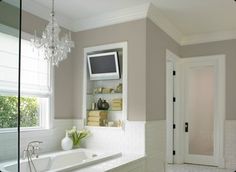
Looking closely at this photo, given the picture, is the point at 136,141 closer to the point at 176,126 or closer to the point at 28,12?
the point at 176,126

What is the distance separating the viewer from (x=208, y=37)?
5418mm

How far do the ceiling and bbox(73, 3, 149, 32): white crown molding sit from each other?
18mm

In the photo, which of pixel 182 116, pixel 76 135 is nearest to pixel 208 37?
pixel 182 116

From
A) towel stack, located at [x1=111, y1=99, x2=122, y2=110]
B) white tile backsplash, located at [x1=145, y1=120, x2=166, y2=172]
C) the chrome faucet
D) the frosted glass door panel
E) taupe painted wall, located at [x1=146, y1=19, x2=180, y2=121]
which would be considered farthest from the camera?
the frosted glass door panel

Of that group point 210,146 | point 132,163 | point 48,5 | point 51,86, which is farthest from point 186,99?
point 48,5

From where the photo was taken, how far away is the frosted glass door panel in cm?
537

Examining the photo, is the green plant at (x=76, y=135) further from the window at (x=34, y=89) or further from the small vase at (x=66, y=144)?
the window at (x=34, y=89)

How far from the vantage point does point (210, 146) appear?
5332mm

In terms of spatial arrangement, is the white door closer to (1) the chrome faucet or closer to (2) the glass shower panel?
(1) the chrome faucet

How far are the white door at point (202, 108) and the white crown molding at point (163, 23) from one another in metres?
0.66

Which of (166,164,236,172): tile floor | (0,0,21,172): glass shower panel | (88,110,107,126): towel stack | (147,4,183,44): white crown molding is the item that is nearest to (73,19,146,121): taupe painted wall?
(147,4,183,44): white crown molding

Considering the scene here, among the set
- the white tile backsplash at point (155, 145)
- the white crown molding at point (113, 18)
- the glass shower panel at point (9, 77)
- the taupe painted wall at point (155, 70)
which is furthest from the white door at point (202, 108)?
the glass shower panel at point (9, 77)

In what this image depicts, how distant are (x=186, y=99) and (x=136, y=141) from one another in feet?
6.99

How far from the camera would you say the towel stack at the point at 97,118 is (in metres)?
4.39
